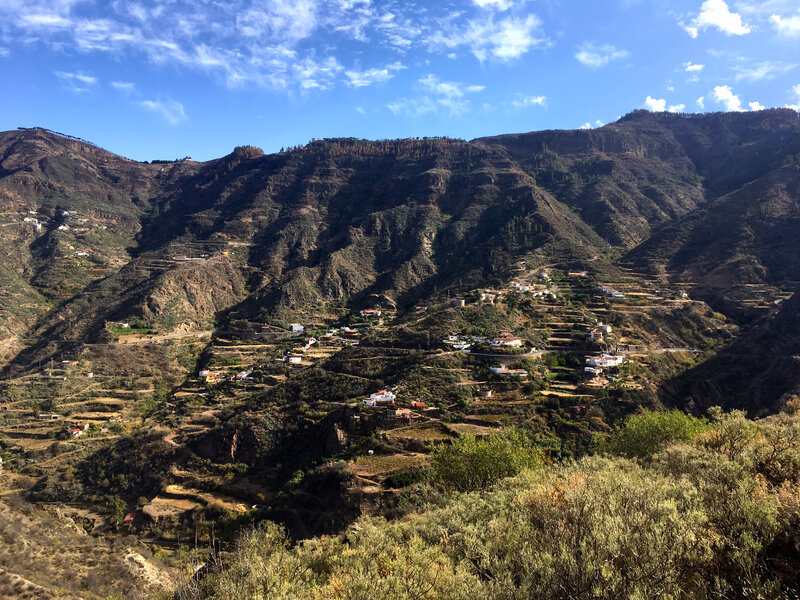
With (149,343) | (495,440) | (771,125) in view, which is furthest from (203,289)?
(771,125)

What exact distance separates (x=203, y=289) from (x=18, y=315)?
2881 cm

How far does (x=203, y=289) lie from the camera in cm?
8400

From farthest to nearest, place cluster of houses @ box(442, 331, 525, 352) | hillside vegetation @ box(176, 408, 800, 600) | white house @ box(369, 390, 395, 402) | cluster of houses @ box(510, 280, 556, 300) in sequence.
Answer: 1. cluster of houses @ box(510, 280, 556, 300)
2. cluster of houses @ box(442, 331, 525, 352)
3. white house @ box(369, 390, 395, 402)
4. hillside vegetation @ box(176, 408, 800, 600)

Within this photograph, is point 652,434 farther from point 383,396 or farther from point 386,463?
point 383,396

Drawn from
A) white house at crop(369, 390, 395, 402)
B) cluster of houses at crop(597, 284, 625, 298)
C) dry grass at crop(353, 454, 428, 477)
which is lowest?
dry grass at crop(353, 454, 428, 477)

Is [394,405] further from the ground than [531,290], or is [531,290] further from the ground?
[531,290]

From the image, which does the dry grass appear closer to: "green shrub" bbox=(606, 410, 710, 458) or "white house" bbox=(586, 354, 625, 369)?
"green shrub" bbox=(606, 410, 710, 458)

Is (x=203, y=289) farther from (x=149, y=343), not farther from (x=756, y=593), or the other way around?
(x=756, y=593)

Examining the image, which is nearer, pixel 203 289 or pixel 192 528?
pixel 192 528

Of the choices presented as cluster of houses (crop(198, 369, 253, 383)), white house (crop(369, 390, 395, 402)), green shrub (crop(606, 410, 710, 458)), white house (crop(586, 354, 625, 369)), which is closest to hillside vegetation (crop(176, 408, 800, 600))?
green shrub (crop(606, 410, 710, 458))

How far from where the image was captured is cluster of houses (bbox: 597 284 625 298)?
207 ft

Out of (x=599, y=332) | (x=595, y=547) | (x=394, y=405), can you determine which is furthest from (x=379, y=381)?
(x=595, y=547)

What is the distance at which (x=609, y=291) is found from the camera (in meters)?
64.3

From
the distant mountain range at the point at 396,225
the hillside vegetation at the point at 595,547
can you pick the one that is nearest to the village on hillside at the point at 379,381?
the distant mountain range at the point at 396,225
